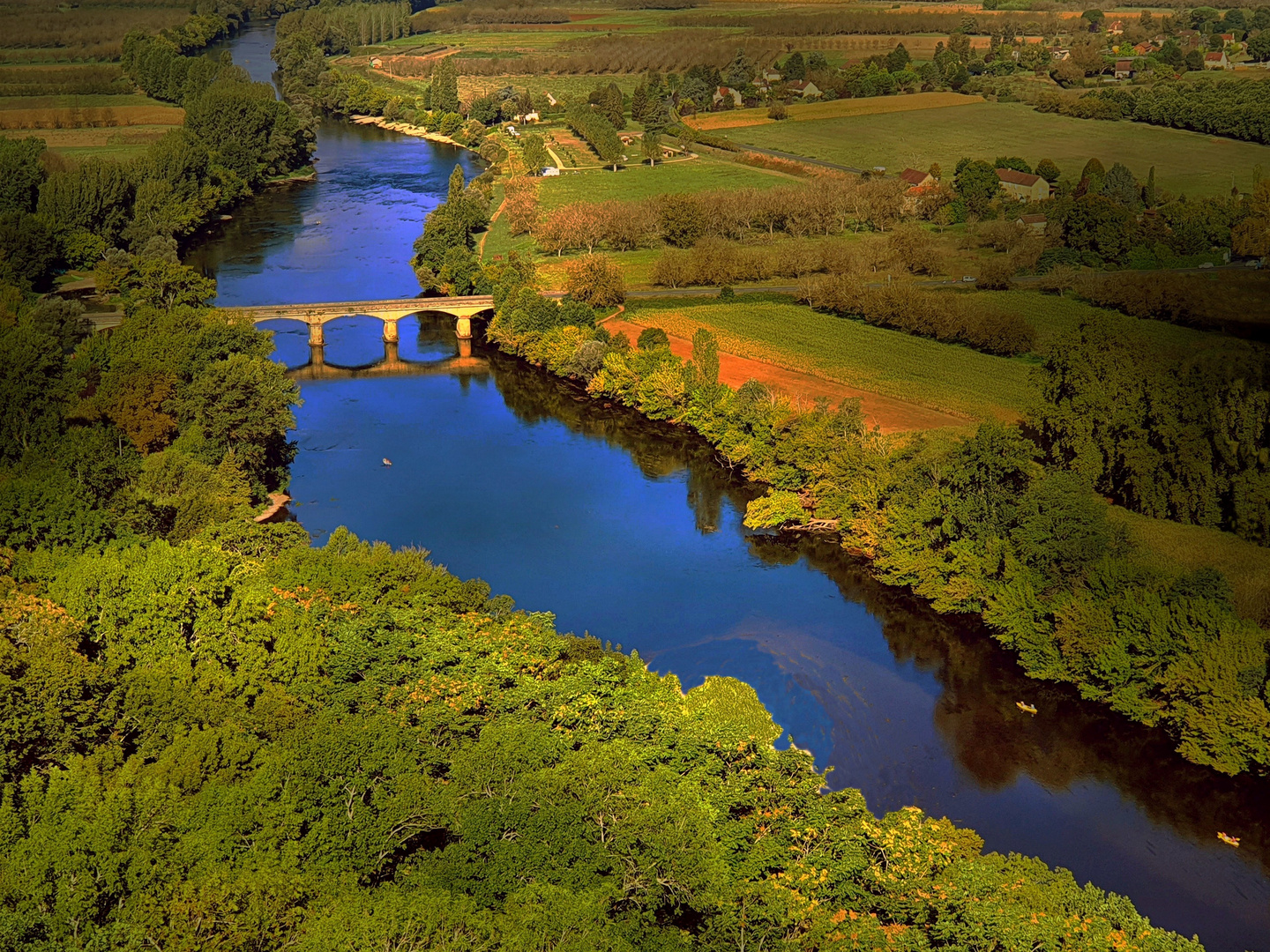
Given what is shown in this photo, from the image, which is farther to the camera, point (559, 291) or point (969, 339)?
point (559, 291)

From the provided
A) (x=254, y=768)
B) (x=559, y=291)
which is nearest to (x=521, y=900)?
(x=254, y=768)

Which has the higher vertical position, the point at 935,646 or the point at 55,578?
the point at 55,578

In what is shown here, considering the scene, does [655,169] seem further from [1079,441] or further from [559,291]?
[1079,441]

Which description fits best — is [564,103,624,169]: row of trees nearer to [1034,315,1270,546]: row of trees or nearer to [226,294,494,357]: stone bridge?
[226,294,494,357]: stone bridge

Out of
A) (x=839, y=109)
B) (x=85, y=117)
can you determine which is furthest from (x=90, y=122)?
(x=839, y=109)

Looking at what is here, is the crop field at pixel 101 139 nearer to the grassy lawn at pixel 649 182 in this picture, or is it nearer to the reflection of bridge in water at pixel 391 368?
the grassy lawn at pixel 649 182

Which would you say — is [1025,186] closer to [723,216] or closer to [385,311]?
[723,216]
